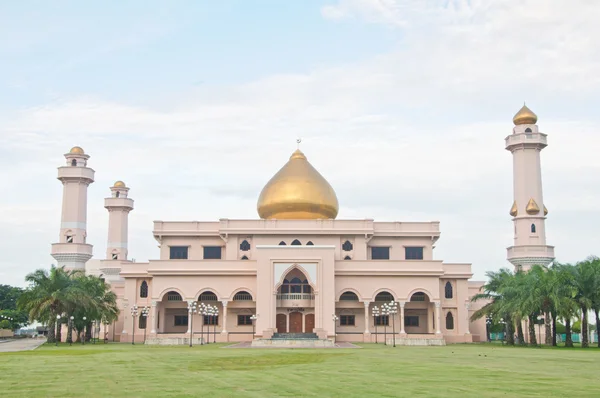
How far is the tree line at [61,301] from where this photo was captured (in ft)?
163

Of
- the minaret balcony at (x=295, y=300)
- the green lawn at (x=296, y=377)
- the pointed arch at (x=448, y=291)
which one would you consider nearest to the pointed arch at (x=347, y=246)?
the minaret balcony at (x=295, y=300)

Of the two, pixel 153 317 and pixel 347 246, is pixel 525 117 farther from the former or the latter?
pixel 153 317

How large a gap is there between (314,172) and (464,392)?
46346mm

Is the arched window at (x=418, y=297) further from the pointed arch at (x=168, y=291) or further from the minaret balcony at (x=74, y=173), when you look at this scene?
the minaret balcony at (x=74, y=173)

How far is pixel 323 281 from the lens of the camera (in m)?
54.3

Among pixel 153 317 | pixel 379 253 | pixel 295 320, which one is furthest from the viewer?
pixel 379 253

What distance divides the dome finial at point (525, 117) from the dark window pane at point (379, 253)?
16873mm

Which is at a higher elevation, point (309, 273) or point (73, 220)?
point (73, 220)

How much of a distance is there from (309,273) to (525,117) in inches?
996

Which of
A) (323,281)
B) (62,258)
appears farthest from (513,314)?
(62,258)

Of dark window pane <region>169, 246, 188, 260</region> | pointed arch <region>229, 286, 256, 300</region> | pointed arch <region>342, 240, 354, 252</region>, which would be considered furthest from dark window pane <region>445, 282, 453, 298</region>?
dark window pane <region>169, 246, 188, 260</region>

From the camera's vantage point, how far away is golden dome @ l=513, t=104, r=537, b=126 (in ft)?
209

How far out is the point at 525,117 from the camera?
63656 mm

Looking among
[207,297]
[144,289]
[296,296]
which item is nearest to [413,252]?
[296,296]
